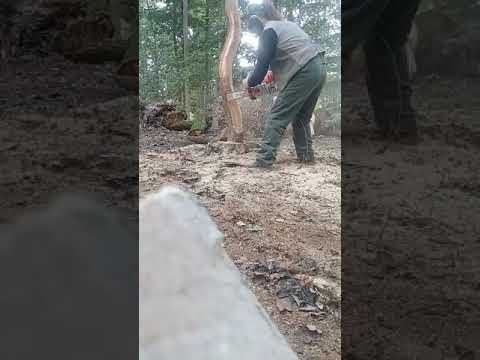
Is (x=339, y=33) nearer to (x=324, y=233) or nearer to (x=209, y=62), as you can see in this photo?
(x=209, y=62)

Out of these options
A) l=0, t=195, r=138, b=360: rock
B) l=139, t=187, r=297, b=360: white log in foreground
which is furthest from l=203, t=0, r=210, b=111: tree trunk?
l=0, t=195, r=138, b=360: rock

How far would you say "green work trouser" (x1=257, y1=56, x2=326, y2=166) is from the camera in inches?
44.4

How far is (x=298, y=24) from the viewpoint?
1148 millimetres

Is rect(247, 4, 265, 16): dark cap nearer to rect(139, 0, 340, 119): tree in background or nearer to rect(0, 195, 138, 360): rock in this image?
rect(139, 0, 340, 119): tree in background

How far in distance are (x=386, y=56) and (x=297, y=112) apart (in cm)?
30

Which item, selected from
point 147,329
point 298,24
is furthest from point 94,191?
point 298,24

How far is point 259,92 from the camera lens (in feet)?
3.75

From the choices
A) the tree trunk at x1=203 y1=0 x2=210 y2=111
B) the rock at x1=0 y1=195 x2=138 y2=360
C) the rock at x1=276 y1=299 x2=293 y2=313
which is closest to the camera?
the rock at x1=0 y1=195 x2=138 y2=360

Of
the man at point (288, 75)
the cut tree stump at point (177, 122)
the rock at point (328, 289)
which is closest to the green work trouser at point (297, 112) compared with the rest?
the man at point (288, 75)

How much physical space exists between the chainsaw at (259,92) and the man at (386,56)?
220mm

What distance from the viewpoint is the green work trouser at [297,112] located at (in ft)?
3.70

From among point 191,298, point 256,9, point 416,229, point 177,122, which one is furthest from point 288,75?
point 191,298

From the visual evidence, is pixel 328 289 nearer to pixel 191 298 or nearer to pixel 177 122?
pixel 191 298

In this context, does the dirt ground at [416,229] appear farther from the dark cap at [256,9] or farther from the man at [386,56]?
the dark cap at [256,9]
